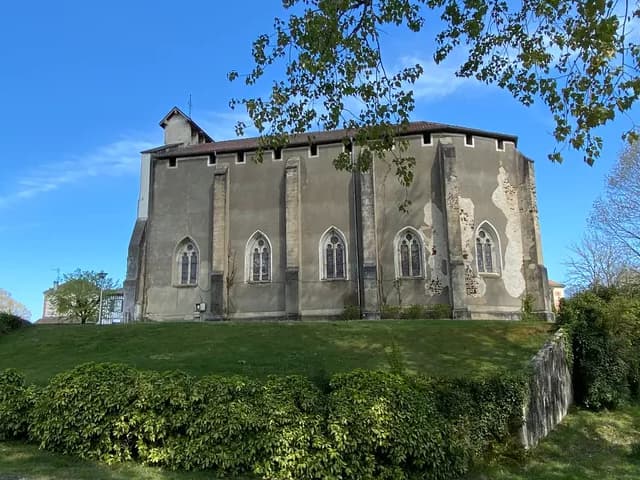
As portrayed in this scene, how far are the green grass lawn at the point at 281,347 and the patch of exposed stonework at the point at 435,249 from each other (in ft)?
18.8

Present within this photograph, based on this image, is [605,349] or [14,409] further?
[605,349]

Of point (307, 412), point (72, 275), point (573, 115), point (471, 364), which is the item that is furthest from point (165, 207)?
point (573, 115)

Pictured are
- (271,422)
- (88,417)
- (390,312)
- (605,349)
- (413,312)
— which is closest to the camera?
(271,422)

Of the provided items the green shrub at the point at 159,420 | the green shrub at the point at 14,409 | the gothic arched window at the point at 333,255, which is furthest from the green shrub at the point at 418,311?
the green shrub at the point at 14,409

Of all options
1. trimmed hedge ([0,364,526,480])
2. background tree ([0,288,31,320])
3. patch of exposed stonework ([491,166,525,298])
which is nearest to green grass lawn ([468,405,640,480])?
trimmed hedge ([0,364,526,480])

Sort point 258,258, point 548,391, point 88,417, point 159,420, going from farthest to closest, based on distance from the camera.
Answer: point 258,258 < point 548,391 < point 88,417 < point 159,420

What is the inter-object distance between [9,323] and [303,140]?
16736 millimetres

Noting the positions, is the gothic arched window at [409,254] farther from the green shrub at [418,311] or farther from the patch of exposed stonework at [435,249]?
the green shrub at [418,311]

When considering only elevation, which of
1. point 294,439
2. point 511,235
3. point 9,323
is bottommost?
point 294,439

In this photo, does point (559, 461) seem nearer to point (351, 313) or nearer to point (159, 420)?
point (159, 420)

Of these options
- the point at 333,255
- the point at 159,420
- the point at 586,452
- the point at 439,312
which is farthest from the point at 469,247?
the point at 159,420

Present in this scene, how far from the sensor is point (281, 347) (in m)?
16.3

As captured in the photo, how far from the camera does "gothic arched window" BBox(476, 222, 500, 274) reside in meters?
27.2

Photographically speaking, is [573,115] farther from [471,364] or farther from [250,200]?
[250,200]
